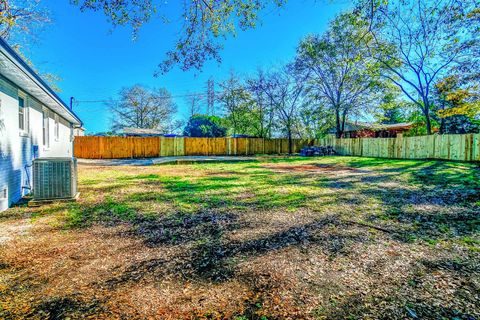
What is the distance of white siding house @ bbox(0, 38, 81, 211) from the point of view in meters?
4.12

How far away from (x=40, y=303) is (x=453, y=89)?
58.3 feet

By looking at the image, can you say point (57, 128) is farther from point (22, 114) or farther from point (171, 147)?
point (171, 147)

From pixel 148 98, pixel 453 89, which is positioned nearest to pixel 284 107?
pixel 453 89

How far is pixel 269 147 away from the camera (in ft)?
79.9

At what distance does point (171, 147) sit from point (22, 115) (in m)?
15.2

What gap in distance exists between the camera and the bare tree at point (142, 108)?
32406 mm

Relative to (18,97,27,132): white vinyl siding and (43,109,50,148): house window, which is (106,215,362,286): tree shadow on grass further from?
(43,109,50,148): house window

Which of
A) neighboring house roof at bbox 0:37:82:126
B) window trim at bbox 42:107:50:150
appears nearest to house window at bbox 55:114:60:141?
window trim at bbox 42:107:50:150

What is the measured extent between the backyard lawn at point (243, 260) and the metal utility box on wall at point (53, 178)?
406 mm

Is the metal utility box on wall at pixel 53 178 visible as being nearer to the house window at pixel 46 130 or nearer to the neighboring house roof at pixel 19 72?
the neighboring house roof at pixel 19 72

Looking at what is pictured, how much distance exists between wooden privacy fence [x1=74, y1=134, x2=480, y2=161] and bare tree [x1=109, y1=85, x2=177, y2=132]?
603 inches

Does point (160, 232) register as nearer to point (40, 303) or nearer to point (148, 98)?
point (40, 303)

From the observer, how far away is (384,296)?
1750 mm

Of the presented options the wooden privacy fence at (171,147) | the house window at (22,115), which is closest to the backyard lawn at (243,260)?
the house window at (22,115)
